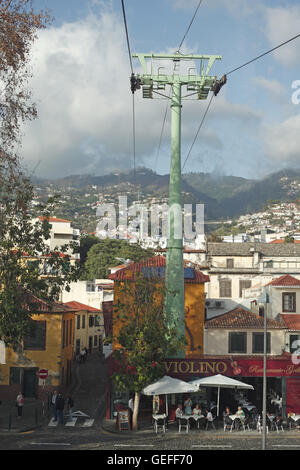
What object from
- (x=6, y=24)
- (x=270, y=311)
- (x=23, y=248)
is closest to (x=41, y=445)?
(x=23, y=248)

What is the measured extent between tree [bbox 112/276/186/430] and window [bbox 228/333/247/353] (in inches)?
269

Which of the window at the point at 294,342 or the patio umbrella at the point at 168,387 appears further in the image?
the window at the point at 294,342

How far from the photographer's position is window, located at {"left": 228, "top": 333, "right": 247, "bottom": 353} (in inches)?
1379

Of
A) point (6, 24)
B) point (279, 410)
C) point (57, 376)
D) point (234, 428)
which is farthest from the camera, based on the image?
point (57, 376)

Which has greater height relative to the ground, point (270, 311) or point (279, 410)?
point (270, 311)

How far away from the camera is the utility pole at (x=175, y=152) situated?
3036 centimetres

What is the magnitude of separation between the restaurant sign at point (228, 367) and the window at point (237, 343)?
521cm

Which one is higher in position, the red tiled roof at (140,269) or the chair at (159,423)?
the red tiled roof at (140,269)

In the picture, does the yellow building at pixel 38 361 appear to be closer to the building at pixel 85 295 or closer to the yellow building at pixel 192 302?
the yellow building at pixel 192 302

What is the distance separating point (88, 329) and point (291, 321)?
95.8 feet

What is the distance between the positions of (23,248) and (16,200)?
425 centimetres

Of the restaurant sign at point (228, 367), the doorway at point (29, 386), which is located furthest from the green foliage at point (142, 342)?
the doorway at point (29, 386)

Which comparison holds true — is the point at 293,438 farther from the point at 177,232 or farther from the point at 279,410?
the point at 177,232
